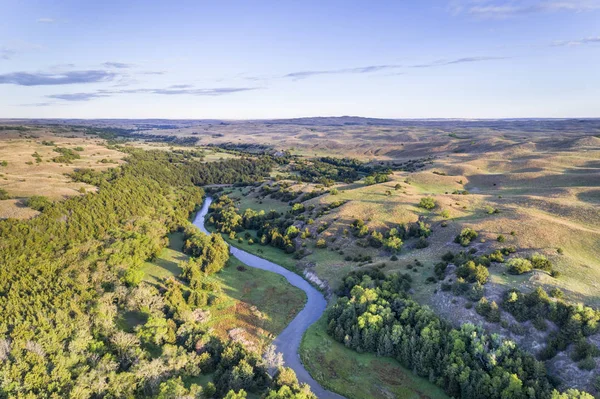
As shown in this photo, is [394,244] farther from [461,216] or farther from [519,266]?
[519,266]

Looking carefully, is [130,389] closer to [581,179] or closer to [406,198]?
[406,198]

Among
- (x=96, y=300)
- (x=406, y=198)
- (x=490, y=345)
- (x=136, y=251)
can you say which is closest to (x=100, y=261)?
(x=136, y=251)

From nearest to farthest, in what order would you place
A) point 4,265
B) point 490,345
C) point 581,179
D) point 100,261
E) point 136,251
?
point 490,345 → point 4,265 → point 100,261 → point 136,251 → point 581,179

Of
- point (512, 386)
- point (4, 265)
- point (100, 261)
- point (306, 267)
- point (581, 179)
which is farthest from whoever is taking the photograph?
point (581, 179)

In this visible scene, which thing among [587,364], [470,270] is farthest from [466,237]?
[587,364]

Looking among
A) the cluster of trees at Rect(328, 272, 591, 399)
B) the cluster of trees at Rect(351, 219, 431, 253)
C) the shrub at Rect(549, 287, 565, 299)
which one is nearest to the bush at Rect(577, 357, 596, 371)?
the cluster of trees at Rect(328, 272, 591, 399)

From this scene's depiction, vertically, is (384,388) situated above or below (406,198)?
below

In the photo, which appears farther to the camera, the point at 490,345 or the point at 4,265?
the point at 4,265
